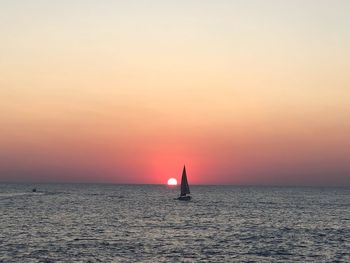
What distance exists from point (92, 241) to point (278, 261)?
2459 cm

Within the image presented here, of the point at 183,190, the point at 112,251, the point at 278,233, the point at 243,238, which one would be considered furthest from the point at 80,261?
the point at 183,190

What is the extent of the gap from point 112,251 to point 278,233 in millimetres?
32727

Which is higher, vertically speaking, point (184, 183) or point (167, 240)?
point (184, 183)

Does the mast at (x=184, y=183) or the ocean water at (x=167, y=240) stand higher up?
the mast at (x=184, y=183)

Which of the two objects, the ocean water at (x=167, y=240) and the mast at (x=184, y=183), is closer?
the ocean water at (x=167, y=240)

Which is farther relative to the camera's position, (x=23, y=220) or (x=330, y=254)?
(x=23, y=220)

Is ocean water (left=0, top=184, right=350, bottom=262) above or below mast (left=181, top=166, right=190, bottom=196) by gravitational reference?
below

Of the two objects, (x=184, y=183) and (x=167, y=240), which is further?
(x=184, y=183)

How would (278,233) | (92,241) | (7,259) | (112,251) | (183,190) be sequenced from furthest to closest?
1. (183,190)
2. (278,233)
3. (92,241)
4. (112,251)
5. (7,259)

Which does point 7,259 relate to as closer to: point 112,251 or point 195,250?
point 112,251

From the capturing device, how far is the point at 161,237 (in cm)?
7006

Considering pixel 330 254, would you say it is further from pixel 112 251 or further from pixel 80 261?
pixel 80 261

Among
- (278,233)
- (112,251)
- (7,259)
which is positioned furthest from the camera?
(278,233)

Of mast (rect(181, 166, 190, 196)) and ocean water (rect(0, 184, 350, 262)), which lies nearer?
ocean water (rect(0, 184, 350, 262))
